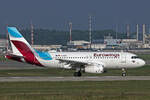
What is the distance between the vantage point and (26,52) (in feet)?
224

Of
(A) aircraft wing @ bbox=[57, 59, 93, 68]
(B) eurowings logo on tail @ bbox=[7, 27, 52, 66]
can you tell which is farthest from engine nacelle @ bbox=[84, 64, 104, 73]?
(B) eurowings logo on tail @ bbox=[7, 27, 52, 66]

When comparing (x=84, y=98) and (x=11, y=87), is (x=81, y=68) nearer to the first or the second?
(x=11, y=87)

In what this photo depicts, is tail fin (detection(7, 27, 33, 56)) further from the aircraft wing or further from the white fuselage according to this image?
the aircraft wing

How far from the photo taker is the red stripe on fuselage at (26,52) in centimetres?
6788

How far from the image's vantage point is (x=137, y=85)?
172ft

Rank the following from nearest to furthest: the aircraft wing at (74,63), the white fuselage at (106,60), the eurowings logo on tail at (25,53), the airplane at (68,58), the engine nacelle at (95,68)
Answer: the engine nacelle at (95,68), the aircraft wing at (74,63), the airplane at (68,58), the eurowings logo on tail at (25,53), the white fuselage at (106,60)

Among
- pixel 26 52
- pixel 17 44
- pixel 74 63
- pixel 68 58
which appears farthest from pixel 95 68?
pixel 17 44

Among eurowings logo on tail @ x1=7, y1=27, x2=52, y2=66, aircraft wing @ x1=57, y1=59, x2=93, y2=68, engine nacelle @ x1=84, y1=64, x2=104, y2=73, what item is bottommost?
engine nacelle @ x1=84, y1=64, x2=104, y2=73

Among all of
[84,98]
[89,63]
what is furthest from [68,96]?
[89,63]

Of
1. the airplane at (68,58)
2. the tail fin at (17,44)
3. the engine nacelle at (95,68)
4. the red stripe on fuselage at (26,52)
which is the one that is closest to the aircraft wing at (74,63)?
the airplane at (68,58)

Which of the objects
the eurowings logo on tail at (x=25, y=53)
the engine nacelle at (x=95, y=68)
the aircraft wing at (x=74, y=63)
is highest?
the eurowings logo on tail at (x=25, y=53)

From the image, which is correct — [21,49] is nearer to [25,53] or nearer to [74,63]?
[25,53]

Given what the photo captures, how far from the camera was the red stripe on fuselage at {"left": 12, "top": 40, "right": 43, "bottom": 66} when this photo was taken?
67875 mm

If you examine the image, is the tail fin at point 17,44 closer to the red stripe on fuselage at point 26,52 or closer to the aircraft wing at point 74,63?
the red stripe on fuselage at point 26,52
